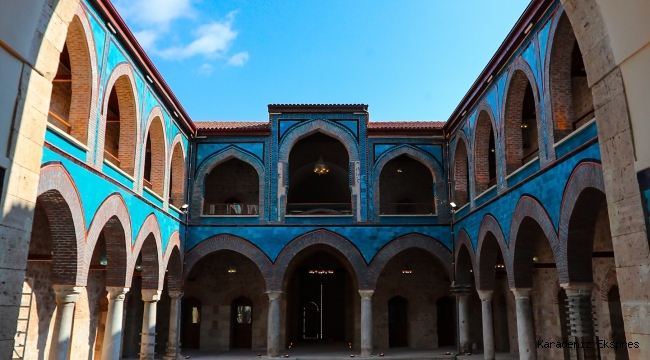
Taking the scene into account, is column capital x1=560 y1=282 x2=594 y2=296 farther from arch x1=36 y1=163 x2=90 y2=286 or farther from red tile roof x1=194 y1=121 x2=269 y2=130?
red tile roof x1=194 y1=121 x2=269 y2=130

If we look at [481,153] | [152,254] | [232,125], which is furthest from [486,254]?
[232,125]

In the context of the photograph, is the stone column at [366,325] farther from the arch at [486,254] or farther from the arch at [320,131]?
the arch at [320,131]

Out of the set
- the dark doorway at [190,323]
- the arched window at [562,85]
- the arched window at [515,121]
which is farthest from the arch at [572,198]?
the dark doorway at [190,323]

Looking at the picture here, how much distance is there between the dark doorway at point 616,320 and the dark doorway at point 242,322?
40.7 ft

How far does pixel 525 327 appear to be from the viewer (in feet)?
40.3

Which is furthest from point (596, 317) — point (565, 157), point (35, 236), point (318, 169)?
point (35, 236)

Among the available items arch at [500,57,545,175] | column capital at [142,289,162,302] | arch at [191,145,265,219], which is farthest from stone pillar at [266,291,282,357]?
arch at [500,57,545,175]

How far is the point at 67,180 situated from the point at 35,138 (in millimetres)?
5039

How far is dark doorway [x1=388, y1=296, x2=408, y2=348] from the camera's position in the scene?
66.9ft

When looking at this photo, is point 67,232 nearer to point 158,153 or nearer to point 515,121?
point 158,153

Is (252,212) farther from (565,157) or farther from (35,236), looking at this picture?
(565,157)

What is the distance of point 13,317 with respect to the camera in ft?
15.7

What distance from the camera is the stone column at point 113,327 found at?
487 inches

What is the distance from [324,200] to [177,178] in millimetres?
7765
